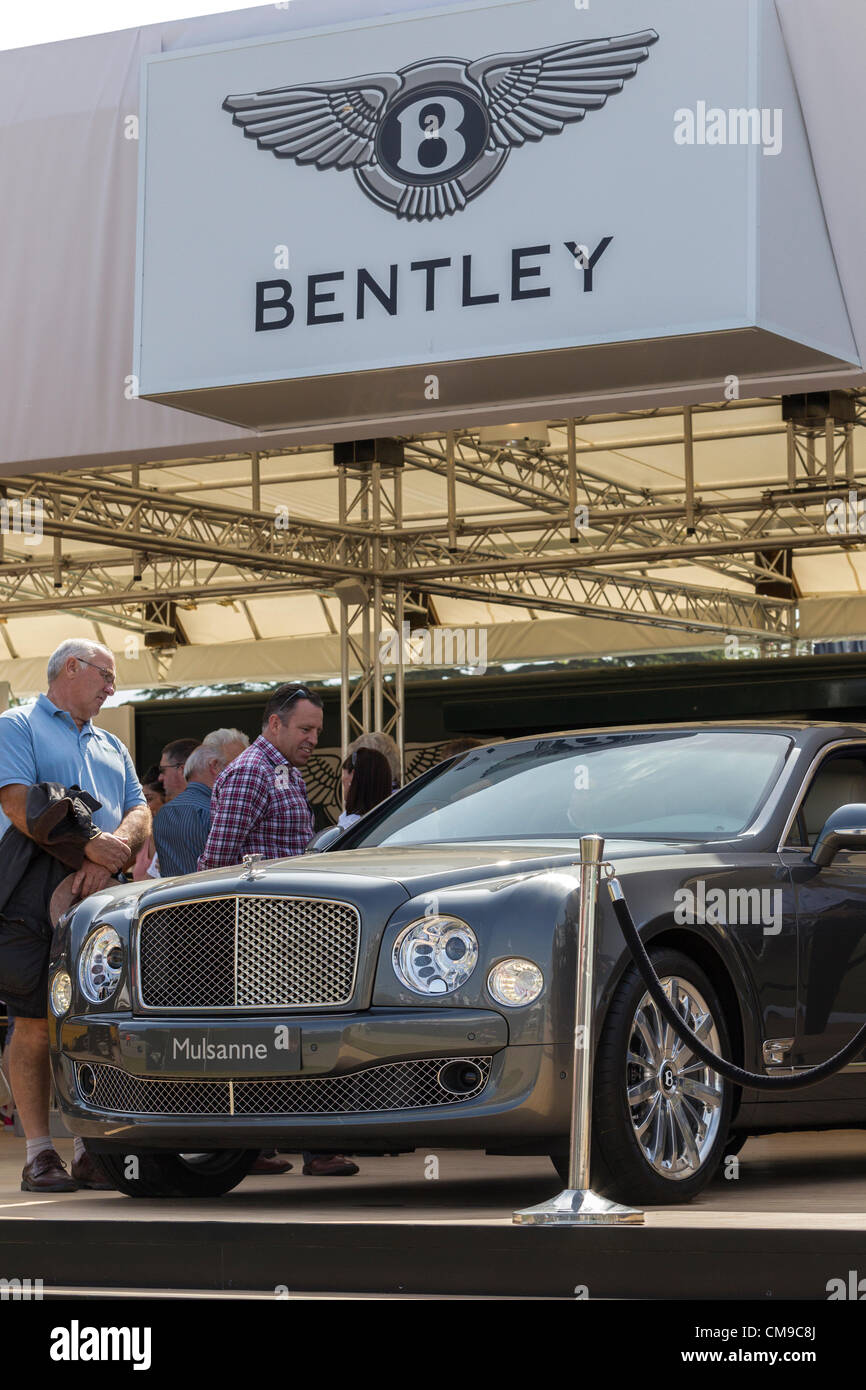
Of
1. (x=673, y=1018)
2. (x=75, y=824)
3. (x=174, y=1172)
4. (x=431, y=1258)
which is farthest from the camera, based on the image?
(x=75, y=824)

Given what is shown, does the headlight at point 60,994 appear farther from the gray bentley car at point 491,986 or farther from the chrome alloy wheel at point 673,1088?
the chrome alloy wheel at point 673,1088

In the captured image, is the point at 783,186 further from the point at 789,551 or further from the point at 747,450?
the point at 789,551

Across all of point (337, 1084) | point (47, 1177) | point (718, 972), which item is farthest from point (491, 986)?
point (47, 1177)

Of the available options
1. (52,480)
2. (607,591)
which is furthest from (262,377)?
(607,591)

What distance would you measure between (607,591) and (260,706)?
7.29 meters

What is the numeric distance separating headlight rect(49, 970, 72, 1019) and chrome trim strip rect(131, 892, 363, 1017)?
38 cm

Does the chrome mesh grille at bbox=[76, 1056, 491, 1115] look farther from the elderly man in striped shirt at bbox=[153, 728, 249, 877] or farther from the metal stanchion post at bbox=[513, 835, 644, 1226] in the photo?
the elderly man in striped shirt at bbox=[153, 728, 249, 877]

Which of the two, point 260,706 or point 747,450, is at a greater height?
point 747,450

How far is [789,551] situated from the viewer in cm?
3183

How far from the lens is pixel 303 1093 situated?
614cm

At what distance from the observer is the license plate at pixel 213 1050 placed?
616 centimetres

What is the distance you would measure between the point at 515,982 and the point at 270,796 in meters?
2.38

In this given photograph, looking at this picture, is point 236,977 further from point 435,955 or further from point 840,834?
point 840,834

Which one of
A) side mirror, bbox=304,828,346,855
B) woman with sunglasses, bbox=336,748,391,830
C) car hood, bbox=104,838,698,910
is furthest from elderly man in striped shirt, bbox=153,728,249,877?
car hood, bbox=104,838,698,910
